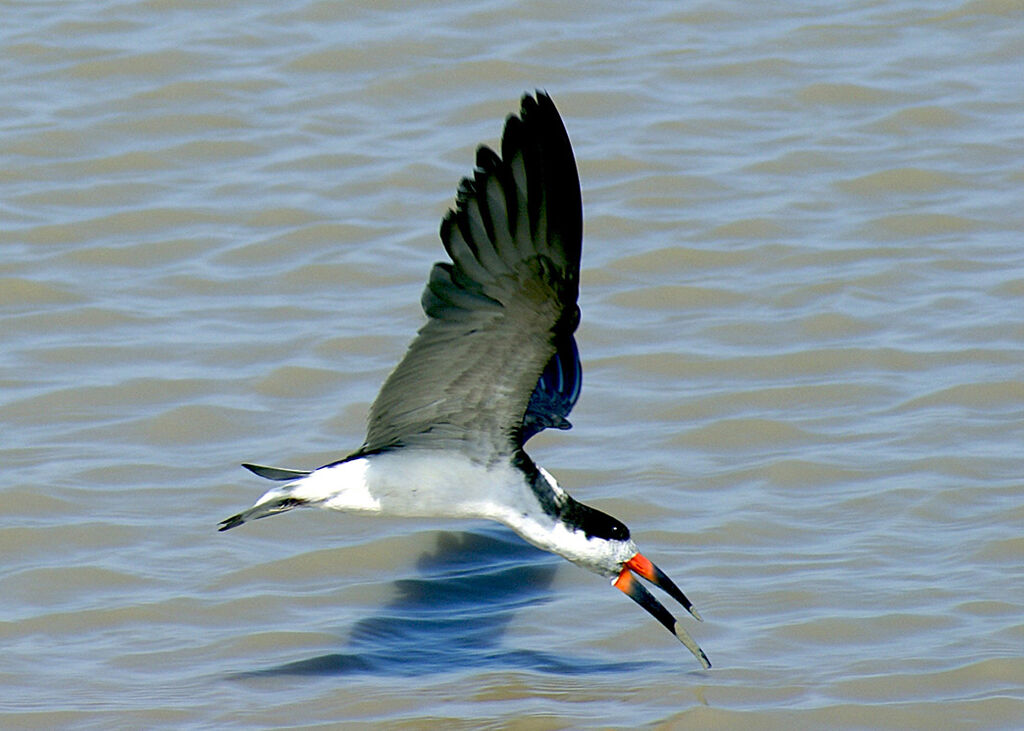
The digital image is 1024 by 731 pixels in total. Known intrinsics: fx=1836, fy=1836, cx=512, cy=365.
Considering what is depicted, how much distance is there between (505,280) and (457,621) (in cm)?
146

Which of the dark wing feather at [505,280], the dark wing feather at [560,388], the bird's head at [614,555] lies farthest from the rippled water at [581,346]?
the dark wing feather at [505,280]

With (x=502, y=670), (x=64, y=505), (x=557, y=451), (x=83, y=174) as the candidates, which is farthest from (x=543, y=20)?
(x=502, y=670)

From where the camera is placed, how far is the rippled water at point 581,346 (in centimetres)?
496

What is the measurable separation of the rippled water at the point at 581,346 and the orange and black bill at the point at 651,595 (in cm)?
11

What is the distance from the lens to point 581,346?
662 cm

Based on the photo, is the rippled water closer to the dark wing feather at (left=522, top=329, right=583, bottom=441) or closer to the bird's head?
the bird's head

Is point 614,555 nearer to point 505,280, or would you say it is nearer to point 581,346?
point 505,280

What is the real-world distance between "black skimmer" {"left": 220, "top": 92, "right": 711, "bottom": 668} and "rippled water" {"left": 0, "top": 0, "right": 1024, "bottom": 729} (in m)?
0.40

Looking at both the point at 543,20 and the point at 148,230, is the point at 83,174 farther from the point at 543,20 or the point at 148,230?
the point at 543,20

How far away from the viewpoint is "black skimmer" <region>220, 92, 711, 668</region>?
13.5 feet

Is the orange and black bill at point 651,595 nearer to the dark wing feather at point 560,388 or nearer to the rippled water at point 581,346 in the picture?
the rippled water at point 581,346

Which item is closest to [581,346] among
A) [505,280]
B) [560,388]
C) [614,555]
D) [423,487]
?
[560,388]

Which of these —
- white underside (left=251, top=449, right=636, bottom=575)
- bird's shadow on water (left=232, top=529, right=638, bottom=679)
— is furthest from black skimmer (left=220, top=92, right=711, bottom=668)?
bird's shadow on water (left=232, top=529, right=638, bottom=679)

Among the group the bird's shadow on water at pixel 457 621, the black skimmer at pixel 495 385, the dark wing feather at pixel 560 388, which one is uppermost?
the dark wing feather at pixel 560 388
